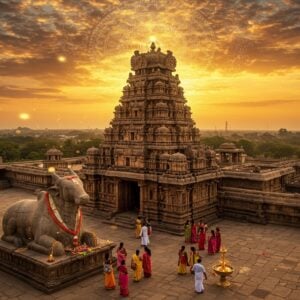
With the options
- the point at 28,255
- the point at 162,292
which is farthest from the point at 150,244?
the point at 28,255

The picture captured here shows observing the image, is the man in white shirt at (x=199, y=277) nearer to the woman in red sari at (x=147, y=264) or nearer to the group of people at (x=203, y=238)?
the woman in red sari at (x=147, y=264)

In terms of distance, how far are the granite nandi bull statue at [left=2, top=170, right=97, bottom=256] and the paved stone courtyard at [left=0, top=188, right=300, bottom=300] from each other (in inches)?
49.9

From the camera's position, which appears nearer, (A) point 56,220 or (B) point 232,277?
(A) point 56,220

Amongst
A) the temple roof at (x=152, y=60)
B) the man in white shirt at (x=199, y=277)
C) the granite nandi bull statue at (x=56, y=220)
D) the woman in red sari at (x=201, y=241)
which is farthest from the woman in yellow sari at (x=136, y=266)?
the temple roof at (x=152, y=60)

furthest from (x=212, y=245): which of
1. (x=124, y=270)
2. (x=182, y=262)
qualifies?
(x=124, y=270)

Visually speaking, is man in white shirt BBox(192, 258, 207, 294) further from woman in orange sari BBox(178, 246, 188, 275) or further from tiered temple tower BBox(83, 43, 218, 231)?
tiered temple tower BBox(83, 43, 218, 231)

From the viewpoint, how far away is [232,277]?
1155 centimetres

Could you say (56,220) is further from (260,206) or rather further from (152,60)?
(152,60)

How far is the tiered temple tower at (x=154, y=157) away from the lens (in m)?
18.0

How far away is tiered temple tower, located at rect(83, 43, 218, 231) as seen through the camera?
18.0 m

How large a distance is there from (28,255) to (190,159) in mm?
10376

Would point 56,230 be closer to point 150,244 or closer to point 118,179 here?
point 150,244

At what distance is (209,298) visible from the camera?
10.1 meters

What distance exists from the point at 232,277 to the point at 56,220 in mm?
6081
